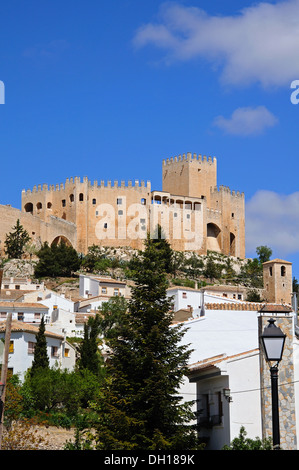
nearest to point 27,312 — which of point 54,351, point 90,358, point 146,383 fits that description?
point 54,351

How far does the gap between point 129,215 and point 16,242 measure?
1303 centimetres

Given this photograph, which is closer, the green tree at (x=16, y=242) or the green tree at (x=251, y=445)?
the green tree at (x=251, y=445)

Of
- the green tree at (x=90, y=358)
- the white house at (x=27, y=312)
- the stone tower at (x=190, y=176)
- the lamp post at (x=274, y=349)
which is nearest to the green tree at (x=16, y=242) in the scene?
the stone tower at (x=190, y=176)

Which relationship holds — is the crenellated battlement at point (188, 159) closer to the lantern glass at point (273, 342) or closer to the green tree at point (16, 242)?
the green tree at point (16, 242)

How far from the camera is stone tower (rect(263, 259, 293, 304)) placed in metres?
66.7

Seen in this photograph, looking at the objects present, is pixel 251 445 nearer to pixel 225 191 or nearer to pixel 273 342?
pixel 273 342

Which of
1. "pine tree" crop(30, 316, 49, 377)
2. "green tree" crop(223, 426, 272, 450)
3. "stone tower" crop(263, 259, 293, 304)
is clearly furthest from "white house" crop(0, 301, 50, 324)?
"green tree" crop(223, 426, 272, 450)

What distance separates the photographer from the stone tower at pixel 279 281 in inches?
2625

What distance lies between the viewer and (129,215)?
84750mm

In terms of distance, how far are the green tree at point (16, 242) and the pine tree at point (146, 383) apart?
59581 mm

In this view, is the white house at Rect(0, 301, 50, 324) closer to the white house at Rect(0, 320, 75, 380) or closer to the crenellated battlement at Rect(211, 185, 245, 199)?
the white house at Rect(0, 320, 75, 380)

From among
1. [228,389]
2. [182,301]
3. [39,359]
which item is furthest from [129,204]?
[228,389]

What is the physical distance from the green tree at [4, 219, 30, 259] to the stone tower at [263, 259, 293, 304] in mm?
24764

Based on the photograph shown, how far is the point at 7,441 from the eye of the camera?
67.1ft
